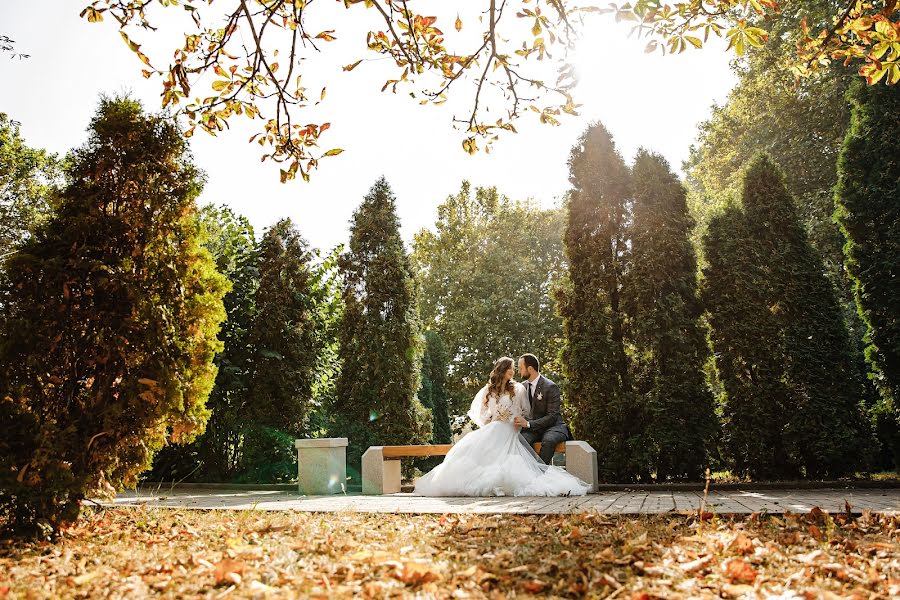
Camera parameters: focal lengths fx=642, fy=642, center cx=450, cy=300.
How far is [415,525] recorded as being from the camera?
5.07 m

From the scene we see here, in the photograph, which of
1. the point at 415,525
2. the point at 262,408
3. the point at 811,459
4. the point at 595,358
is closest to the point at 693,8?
the point at 415,525

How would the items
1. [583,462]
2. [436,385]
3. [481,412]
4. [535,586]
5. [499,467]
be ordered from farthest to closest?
[436,385]
[481,412]
[583,462]
[499,467]
[535,586]

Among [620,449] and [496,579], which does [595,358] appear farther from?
[496,579]

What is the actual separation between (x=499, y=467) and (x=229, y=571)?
5.67m

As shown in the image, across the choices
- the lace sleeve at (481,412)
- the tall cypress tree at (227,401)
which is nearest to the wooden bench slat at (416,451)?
the lace sleeve at (481,412)

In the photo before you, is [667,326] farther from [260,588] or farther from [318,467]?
[260,588]

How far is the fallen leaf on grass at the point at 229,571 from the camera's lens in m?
3.08

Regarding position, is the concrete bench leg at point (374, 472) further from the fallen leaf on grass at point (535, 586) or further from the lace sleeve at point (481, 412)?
the fallen leaf on grass at point (535, 586)

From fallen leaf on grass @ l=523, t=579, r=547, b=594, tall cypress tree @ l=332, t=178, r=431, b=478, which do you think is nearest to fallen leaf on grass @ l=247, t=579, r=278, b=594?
fallen leaf on grass @ l=523, t=579, r=547, b=594

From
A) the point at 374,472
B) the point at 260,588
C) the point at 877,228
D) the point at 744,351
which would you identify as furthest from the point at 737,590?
the point at 877,228

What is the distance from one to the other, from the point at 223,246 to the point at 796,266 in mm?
10950

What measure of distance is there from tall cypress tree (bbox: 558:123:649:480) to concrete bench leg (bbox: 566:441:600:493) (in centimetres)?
175

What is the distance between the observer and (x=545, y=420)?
932cm

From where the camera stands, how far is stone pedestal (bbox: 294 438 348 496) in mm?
10055
